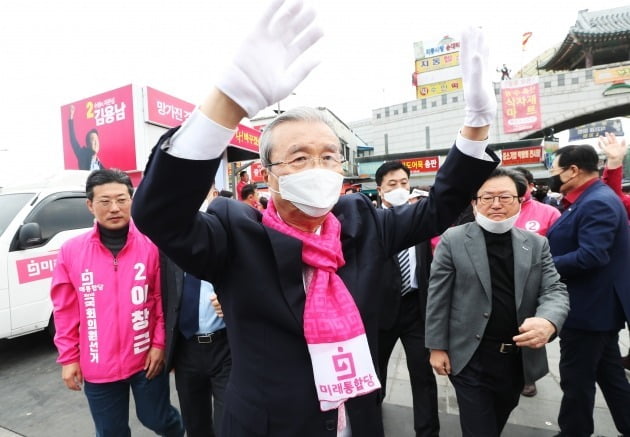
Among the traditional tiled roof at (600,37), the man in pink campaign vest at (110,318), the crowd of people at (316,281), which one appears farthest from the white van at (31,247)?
the traditional tiled roof at (600,37)

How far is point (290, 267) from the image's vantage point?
1008mm

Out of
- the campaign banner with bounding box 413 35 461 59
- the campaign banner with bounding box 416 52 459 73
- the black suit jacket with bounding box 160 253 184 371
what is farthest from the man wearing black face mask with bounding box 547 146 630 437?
the campaign banner with bounding box 413 35 461 59

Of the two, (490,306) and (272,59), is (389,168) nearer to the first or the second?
(490,306)

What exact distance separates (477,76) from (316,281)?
29.9 inches

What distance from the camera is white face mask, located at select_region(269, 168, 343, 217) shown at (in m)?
1.03

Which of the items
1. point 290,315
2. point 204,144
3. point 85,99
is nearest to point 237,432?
point 290,315

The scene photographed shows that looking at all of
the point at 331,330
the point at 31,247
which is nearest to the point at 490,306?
the point at 331,330

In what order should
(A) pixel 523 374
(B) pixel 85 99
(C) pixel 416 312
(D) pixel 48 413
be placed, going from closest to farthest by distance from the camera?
1. (A) pixel 523 374
2. (C) pixel 416 312
3. (D) pixel 48 413
4. (B) pixel 85 99

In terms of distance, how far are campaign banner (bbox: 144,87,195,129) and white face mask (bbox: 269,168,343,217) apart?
544 cm

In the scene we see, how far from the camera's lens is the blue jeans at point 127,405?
1889 millimetres

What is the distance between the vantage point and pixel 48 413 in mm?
2877

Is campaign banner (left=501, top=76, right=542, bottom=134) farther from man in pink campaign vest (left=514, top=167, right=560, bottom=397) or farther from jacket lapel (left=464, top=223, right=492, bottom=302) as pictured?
jacket lapel (left=464, top=223, right=492, bottom=302)

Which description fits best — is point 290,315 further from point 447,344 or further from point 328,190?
point 447,344

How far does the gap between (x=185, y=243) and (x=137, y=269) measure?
4.44 ft
